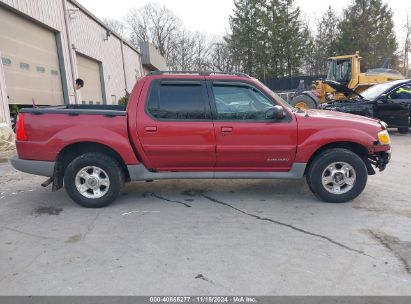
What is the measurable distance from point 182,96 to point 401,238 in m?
3.18

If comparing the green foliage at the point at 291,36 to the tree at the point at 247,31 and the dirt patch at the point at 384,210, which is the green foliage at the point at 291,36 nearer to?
the tree at the point at 247,31

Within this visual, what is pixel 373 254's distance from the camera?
10.9 feet

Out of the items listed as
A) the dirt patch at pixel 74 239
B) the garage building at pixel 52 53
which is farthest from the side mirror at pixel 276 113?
the garage building at pixel 52 53

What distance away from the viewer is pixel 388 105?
10742mm

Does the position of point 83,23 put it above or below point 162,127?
above

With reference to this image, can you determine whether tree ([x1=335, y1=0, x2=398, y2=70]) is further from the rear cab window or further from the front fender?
the rear cab window

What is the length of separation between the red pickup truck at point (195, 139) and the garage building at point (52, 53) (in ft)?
12.7

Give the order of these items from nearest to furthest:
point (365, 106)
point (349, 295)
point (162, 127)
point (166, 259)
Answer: point (349, 295) → point (166, 259) → point (162, 127) → point (365, 106)

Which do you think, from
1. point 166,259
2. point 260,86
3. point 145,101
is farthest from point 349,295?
point 145,101

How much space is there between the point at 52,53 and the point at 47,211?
10448 millimetres

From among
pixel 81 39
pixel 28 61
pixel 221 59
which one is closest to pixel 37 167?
pixel 28 61

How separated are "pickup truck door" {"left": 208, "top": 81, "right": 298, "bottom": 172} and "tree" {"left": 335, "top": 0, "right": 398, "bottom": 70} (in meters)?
42.9

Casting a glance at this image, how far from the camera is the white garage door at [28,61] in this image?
1021 cm

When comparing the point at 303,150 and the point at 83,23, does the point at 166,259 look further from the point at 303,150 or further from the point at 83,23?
the point at 83,23
